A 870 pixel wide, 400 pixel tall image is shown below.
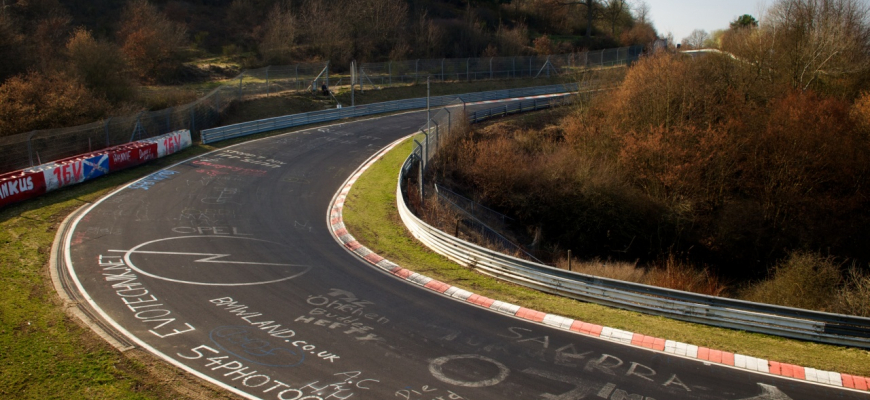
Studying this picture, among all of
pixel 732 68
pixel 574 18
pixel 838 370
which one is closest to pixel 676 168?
pixel 732 68

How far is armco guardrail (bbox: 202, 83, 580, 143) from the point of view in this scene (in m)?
33.9

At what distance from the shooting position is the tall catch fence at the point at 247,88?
83.5ft

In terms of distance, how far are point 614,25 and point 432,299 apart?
263 feet

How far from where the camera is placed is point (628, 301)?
14.8m

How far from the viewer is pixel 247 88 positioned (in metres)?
41.8

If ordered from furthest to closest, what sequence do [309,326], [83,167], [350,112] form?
[350,112], [83,167], [309,326]

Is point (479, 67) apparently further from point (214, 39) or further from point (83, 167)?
point (83, 167)

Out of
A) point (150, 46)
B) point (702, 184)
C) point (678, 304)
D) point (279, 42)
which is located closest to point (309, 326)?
point (678, 304)

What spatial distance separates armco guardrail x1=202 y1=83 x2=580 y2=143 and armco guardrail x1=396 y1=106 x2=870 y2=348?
20686 mm

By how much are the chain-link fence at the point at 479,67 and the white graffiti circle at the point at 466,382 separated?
38.2 m

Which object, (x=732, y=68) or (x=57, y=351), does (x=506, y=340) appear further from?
(x=732, y=68)

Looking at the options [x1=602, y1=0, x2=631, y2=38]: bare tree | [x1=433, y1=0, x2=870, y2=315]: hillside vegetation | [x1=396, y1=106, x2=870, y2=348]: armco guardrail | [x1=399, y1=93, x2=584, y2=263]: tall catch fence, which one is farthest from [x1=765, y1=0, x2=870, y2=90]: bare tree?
[x1=602, y1=0, x2=631, y2=38]: bare tree

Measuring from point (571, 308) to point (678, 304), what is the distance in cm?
253

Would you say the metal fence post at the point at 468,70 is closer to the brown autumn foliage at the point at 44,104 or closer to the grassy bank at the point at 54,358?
the brown autumn foliage at the point at 44,104
